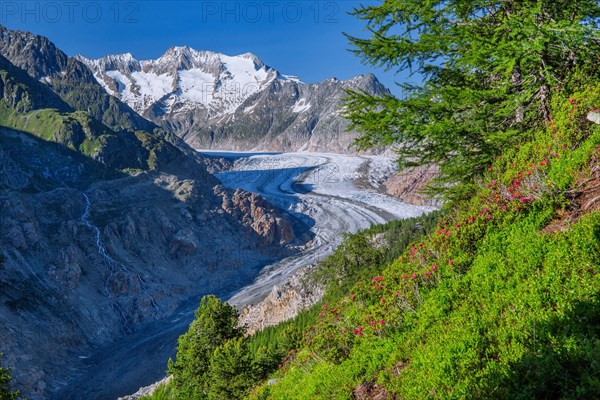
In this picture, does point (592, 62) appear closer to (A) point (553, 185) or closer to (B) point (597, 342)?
(A) point (553, 185)

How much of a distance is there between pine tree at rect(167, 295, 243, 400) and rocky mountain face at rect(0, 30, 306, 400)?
29.5 metres

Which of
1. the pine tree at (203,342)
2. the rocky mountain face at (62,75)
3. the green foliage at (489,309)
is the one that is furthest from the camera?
the rocky mountain face at (62,75)

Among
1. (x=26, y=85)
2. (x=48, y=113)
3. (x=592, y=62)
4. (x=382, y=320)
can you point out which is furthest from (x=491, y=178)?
(x=26, y=85)

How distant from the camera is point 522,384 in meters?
4.55

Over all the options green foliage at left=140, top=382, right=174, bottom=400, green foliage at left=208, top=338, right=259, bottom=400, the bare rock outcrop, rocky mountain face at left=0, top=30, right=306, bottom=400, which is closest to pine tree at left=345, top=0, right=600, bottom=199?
green foliage at left=208, top=338, right=259, bottom=400

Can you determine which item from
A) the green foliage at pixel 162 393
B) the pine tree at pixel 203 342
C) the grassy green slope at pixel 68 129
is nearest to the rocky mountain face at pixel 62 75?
the grassy green slope at pixel 68 129

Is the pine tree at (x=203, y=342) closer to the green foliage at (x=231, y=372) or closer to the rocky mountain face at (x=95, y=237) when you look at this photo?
the green foliage at (x=231, y=372)

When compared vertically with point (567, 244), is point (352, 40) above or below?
above

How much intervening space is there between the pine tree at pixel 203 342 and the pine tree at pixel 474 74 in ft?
47.7

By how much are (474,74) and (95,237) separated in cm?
6998

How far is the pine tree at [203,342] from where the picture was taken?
70.7 ft

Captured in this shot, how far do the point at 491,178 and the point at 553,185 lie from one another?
2.55 metres

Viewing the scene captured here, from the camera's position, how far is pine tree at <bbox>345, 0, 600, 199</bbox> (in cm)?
953

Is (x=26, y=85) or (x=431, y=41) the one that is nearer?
(x=431, y=41)
